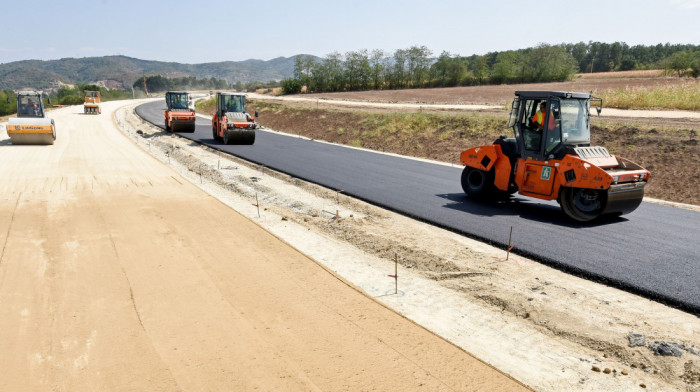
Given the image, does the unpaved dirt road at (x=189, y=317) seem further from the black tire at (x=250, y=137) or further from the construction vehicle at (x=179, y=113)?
the construction vehicle at (x=179, y=113)

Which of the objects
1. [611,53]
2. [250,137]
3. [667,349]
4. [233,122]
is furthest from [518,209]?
[611,53]

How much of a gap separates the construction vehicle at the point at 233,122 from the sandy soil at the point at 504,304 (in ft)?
35.9

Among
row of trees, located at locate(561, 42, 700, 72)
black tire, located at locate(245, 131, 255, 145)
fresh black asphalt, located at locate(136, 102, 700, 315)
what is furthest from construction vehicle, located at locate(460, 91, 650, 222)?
row of trees, located at locate(561, 42, 700, 72)

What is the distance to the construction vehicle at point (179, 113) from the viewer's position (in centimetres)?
2512

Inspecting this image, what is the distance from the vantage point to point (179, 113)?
25.3 meters

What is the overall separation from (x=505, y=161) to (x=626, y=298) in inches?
190

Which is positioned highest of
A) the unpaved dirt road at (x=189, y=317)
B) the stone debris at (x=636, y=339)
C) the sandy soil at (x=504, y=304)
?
the unpaved dirt road at (x=189, y=317)

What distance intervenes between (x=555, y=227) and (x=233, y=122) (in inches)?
605

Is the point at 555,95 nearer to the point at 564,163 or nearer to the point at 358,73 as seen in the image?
the point at 564,163

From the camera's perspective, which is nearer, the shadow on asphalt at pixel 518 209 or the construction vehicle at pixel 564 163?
the construction vehicle at pixel 564 163

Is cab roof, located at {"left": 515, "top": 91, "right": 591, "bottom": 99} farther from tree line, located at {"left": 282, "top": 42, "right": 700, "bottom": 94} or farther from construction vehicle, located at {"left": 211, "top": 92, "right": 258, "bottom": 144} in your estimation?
tree line, located at {"left": 282, "top": 42, "right": 700, "bottom": 94}

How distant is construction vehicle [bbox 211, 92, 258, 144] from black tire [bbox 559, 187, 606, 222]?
14.7m

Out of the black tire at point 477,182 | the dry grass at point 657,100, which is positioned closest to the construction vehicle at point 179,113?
the black tire at point 477,182

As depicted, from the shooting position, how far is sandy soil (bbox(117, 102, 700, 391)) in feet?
15.3
